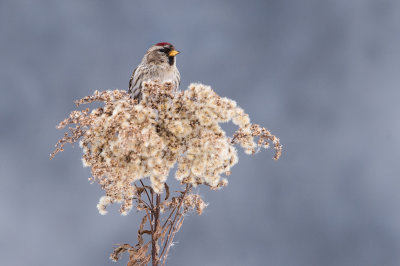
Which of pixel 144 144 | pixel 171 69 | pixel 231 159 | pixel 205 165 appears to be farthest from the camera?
pixel 171 69

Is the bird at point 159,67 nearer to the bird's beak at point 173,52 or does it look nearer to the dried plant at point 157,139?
the bird's beak at point 173,52

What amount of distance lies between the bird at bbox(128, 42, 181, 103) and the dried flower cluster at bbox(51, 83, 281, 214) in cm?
107

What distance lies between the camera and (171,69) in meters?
4.23

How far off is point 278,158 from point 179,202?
0.81 meters

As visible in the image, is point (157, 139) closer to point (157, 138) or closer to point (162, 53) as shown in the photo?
point (157, 138)

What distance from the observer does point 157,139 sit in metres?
2.75

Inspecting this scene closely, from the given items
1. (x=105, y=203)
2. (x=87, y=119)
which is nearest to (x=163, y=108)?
(x=87, y=119)

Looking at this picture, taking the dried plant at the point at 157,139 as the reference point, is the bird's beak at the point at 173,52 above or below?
above

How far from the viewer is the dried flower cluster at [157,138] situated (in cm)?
283

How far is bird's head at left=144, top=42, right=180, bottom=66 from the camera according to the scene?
4.17m

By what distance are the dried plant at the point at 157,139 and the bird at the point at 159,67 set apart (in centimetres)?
93

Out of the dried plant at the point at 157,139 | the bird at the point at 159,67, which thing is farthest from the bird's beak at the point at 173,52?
the dried plant at the point at 157,139

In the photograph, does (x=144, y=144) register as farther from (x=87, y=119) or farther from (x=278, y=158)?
(x=278, y=158)

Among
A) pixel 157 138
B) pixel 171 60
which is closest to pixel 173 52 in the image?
pixel 171 60
